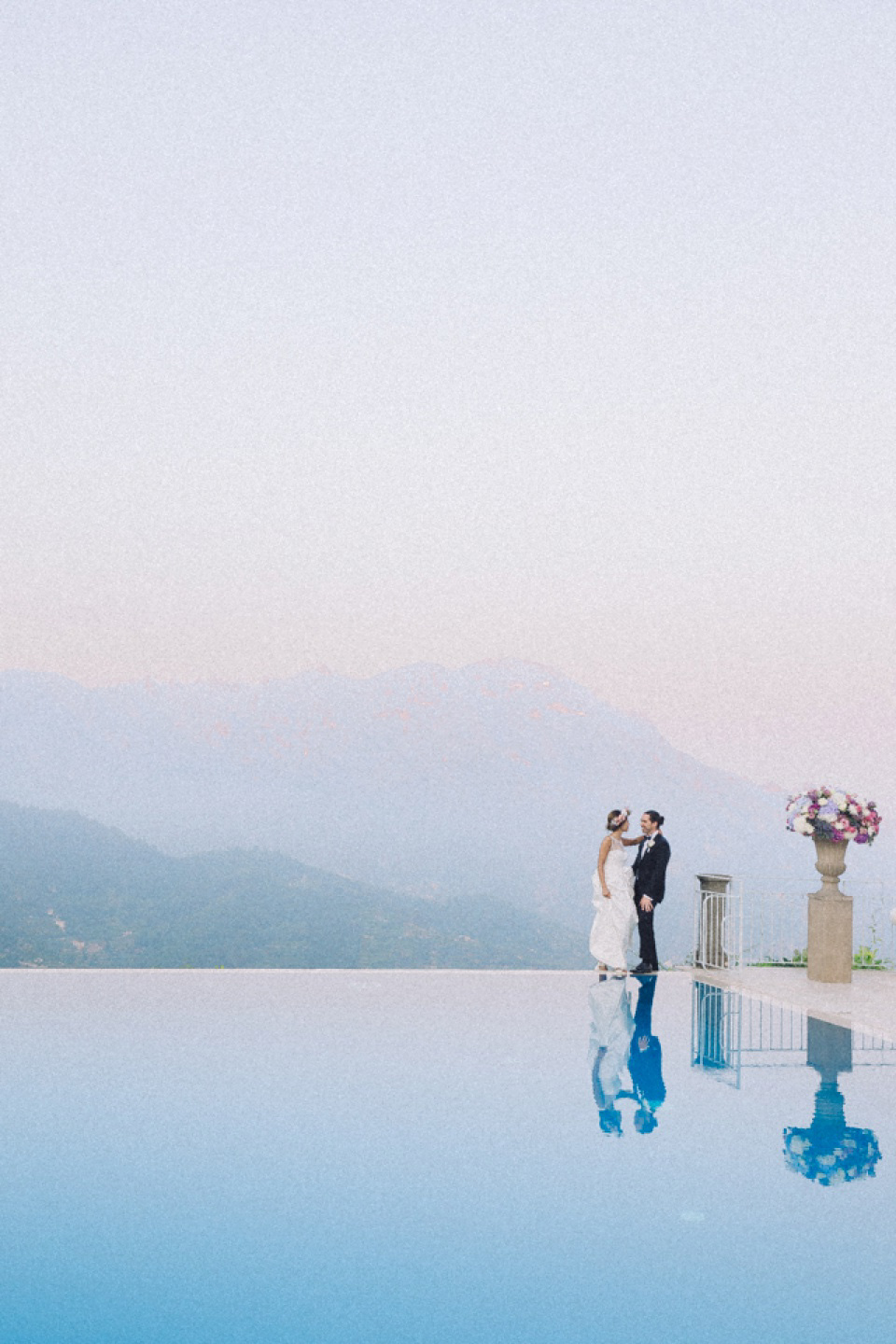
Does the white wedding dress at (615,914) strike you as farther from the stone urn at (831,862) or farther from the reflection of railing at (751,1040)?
the stone urn at (831,862)

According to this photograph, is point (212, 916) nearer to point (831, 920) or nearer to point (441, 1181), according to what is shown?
point (831, 920)

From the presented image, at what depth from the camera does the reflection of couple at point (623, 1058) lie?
688cm

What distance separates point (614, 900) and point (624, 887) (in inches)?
7.2

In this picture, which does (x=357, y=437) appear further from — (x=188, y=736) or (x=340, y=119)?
(x=188, y=736)

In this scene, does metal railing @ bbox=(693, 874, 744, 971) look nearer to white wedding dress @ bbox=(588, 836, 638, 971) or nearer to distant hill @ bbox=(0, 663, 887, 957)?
white wedding dress @ bbox=(588, 836, 638, 971)

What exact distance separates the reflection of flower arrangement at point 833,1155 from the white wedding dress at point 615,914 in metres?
5.75

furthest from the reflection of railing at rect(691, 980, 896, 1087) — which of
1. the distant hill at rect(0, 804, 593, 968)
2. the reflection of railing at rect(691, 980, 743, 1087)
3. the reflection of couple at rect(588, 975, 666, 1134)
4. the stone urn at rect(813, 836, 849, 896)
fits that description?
the distant hill at rect(0, 804, 593, 968)

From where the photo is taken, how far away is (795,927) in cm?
1361

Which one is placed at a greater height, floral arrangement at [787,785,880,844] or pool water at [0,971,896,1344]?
floral arrangement at [787,785,880,844]

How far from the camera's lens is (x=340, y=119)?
22109 millimetres

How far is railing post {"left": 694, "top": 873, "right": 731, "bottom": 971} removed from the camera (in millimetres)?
12430

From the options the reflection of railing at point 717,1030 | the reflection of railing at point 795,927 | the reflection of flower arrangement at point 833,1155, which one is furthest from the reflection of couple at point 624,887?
the reflection of flower arrangement at point 833,1155

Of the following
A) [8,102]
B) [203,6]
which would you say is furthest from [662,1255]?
[8,102]

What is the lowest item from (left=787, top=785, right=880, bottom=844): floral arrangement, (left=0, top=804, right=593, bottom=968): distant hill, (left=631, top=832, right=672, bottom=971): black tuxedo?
(left=0, top=804, right=593, bottom=968): distant hill
